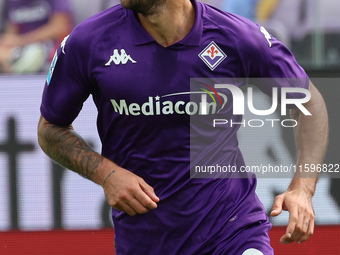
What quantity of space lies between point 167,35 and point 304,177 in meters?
0.85

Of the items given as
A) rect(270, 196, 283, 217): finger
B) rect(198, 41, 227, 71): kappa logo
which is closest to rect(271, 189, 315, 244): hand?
rect(270, 196, 283, 217): finger

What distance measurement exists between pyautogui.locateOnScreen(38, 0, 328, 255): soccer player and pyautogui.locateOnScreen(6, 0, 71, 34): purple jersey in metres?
3.82

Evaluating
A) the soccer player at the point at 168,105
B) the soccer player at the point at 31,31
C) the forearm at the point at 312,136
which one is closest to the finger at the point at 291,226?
the soccer player at the point at 168,105

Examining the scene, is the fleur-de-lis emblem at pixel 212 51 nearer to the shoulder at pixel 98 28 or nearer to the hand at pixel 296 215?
the shoulder at pixel 98 28

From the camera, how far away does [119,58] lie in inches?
120

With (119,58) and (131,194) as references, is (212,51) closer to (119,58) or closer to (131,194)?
(119,58)

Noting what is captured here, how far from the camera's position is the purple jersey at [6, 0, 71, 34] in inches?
268

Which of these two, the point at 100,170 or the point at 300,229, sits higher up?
the point at 100,170

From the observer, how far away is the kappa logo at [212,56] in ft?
9.96

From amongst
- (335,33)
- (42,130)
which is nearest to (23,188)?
(42,130)

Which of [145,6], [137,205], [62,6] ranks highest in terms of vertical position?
[145,6]

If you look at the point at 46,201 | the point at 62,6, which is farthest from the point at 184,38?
the point at 62,6

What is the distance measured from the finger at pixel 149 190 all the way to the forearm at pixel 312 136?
68 cm

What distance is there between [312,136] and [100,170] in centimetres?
97
